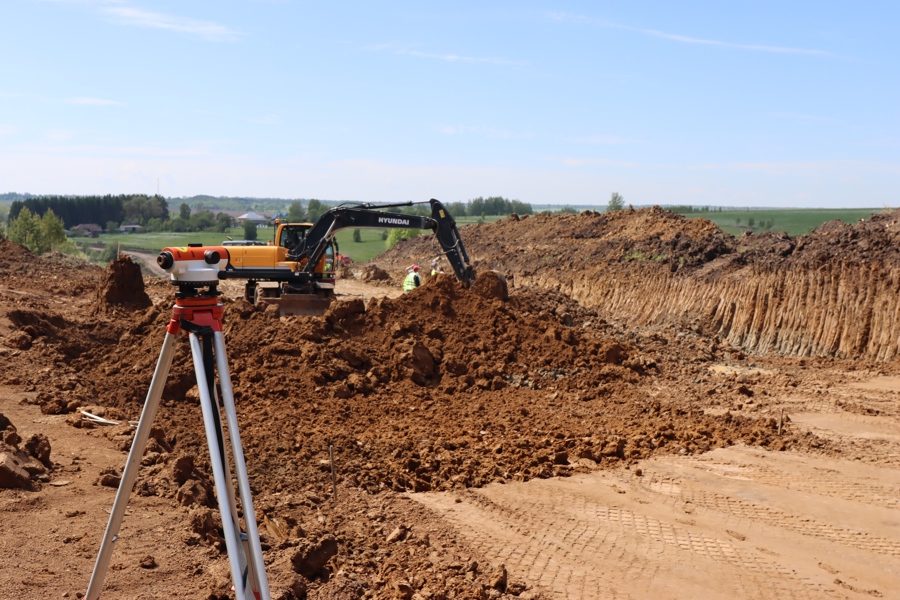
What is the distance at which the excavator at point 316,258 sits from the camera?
1847 cm

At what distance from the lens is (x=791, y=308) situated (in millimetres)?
18109

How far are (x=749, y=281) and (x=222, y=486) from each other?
18.5 m

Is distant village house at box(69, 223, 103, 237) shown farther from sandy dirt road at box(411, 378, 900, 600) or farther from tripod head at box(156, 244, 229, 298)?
tripod head at box(156, 244, 229, 298)

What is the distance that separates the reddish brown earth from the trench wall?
0.17ft

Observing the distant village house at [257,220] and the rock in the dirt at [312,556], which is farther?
the distant village house at [257,220]

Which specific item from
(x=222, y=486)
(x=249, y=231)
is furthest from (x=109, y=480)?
(x=249, y=231)

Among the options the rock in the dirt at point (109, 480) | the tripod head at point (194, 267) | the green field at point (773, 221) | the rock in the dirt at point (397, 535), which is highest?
the green field at point (773, 221)

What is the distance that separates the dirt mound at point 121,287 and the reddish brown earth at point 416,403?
0.18ft

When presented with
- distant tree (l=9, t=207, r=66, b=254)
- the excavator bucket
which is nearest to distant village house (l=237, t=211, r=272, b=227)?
the excavator bucket

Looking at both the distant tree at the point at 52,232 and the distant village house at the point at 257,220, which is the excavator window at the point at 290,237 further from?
the distant tree at the point at 52,232

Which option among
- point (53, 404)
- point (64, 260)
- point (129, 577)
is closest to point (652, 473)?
point (129, 577)

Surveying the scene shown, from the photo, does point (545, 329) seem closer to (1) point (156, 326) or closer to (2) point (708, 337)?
(2) point (708, 337)

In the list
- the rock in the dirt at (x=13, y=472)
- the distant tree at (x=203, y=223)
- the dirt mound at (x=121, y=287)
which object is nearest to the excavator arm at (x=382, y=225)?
the dirt mound at (x=121, y=287)

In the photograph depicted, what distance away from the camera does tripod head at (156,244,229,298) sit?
10.7 feet
